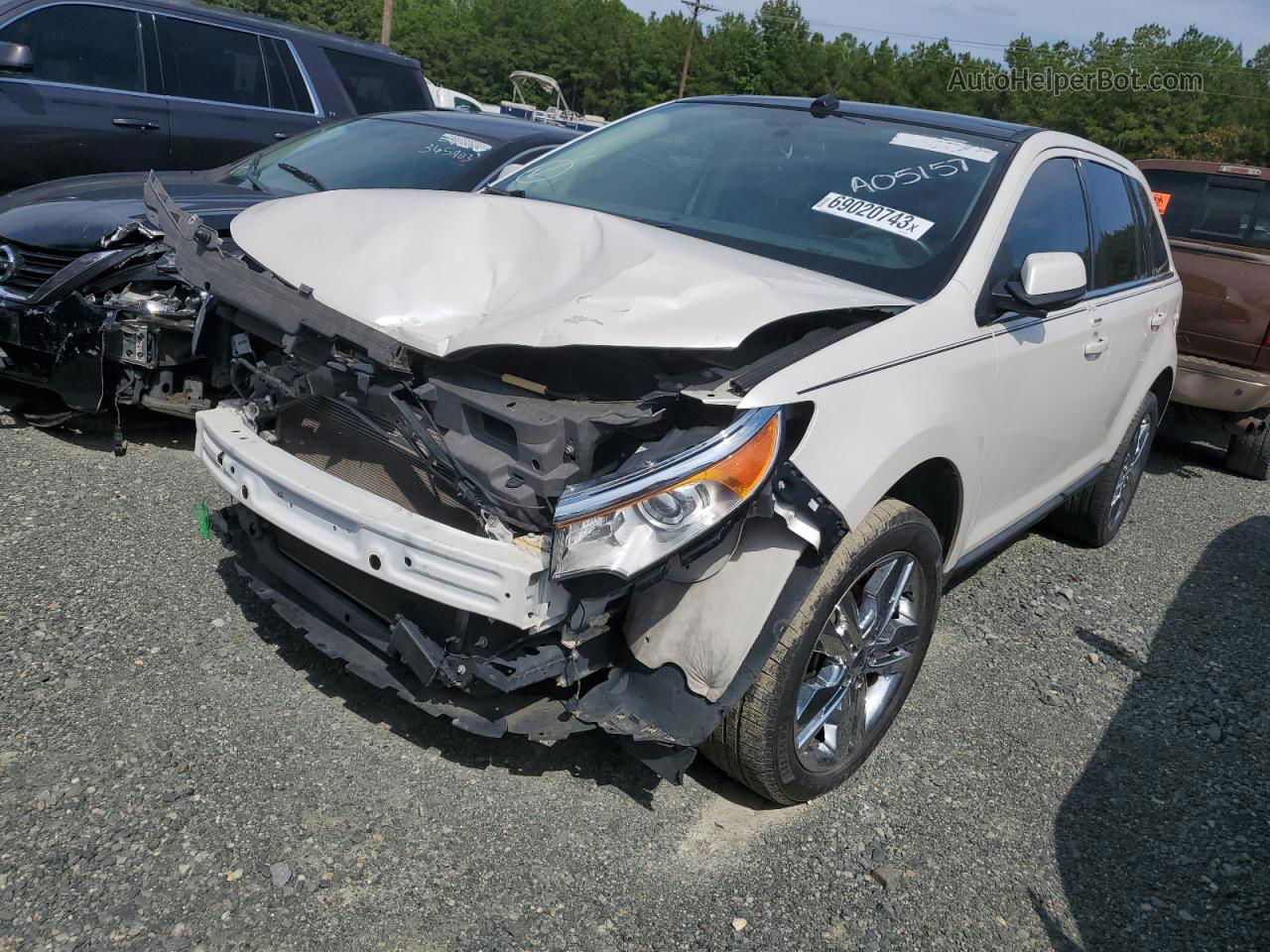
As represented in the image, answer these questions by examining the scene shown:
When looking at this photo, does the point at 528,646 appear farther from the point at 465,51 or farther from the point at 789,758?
the point at 465,51

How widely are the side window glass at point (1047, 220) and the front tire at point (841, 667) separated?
0.97 metres

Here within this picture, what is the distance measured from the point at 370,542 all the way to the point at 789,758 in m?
1.23

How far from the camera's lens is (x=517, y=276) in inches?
104

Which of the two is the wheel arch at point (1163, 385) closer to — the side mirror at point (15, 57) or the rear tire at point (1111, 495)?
the rear tire at point (1111, 495)

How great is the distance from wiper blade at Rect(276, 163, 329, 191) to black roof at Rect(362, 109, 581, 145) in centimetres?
73

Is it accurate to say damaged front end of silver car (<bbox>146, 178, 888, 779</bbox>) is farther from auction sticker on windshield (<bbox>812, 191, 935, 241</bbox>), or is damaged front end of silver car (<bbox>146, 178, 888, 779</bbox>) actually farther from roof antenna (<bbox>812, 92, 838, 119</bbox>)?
roof antenna (<bbox>812, 92, 838, 119</bbox>)

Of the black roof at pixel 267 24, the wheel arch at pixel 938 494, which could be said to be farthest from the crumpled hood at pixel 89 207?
the wheel arch at pixel 938 494

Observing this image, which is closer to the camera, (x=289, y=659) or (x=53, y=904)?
(x=53, y=904)

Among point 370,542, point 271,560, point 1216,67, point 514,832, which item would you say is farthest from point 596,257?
point 1216,67

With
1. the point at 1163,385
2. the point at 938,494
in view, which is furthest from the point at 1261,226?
the point at 938,494

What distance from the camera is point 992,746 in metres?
3.35

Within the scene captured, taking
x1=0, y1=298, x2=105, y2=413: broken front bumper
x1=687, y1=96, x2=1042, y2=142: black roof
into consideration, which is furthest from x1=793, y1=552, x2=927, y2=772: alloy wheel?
x1=0, y1=298, x2=105, y2=413: broken front bumper

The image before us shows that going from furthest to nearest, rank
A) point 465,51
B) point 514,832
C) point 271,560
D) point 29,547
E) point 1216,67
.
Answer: point 465,51
point 1216,67
point 29,547
point 271,560
point 514,832

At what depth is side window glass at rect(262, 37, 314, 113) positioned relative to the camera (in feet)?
24.7
